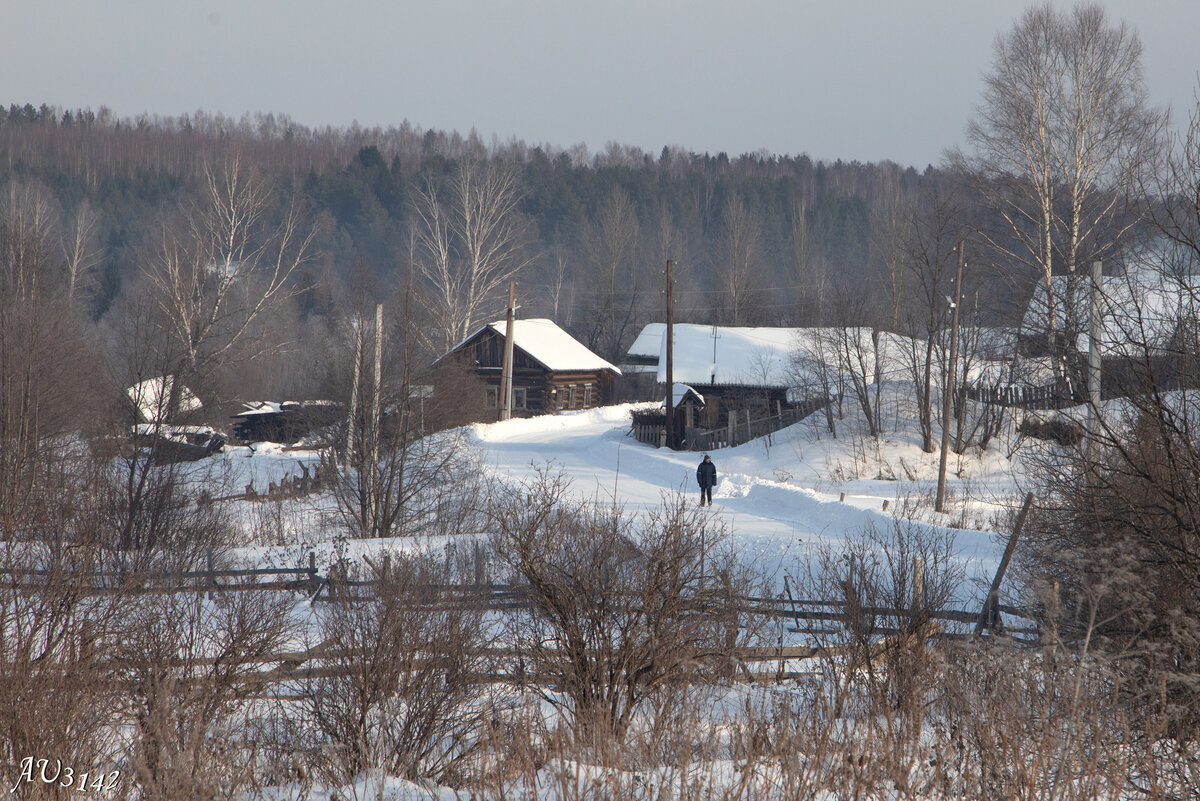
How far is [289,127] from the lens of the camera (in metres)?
108

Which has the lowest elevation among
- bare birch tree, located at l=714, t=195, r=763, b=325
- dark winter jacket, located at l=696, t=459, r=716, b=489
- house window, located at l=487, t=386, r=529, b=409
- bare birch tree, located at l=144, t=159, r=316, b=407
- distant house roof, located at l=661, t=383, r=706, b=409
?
dark winter jacket, located at l=696, t=459, r=716, b=489

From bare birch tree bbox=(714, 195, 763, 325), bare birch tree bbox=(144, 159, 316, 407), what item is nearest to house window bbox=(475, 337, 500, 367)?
bare birch tree bbox=(144, 159, 316, 407)

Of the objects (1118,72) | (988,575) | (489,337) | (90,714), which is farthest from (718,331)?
(90,714)

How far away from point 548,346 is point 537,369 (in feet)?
5.35

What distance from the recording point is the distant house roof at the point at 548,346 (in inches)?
1729

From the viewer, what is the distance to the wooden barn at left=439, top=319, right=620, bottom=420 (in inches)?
1734

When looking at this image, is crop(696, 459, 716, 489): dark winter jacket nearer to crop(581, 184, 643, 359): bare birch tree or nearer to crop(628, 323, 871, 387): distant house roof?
crop(628, 323, 871, 387): distant house roof

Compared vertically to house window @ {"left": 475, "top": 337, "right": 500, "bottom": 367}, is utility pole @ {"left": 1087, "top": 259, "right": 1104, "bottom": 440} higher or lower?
lower

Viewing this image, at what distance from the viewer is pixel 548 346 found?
45844mm

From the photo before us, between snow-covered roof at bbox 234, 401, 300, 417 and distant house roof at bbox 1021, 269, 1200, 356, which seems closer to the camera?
distant house roof at bbox 1021, 269, 1200, 356

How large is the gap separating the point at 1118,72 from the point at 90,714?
25937mm

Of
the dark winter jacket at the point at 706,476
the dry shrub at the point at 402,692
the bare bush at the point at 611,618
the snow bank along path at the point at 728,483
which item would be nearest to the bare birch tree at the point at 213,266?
the snow bank along path at the point at 728,483

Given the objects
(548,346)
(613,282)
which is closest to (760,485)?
(548,346)

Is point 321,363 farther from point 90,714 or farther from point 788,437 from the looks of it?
point 90,714
